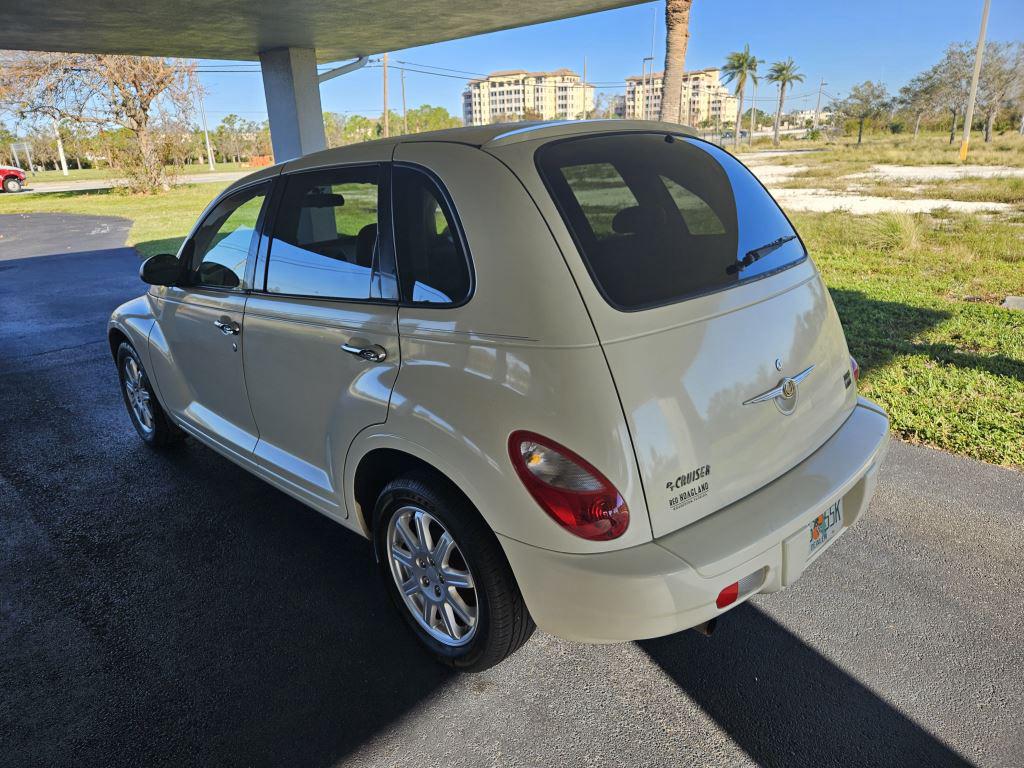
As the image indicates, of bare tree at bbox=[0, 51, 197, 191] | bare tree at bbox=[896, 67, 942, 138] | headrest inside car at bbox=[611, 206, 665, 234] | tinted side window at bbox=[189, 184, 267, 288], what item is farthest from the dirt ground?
bare tree at bbox=[896, 67, 942, 138]

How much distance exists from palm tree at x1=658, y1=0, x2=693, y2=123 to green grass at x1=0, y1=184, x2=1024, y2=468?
408 cm

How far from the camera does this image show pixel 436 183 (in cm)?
241

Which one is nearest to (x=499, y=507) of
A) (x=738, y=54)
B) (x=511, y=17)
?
(x=511, y=17)

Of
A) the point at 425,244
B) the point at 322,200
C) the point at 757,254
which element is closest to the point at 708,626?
the point at 757,254

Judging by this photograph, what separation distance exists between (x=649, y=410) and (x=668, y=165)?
1.23 meters

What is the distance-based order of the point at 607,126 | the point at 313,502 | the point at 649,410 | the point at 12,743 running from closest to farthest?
the point at 649,410 → the point at 12,743 → the point at 607,126 → the point at 313,502

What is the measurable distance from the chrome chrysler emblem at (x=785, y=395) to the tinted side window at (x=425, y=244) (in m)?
1.04

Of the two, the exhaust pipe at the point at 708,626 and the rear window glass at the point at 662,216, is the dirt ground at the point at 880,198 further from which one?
the exhaust pipe at the point at 708,626

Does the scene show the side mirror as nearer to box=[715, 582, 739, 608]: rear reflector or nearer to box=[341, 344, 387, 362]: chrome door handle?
box=[341, 344, 387, 362]: chrome door handle

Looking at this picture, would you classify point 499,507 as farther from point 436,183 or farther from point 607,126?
point 607,126

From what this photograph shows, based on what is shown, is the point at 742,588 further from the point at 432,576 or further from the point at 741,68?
the point at 741,68

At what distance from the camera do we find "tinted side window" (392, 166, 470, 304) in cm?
231

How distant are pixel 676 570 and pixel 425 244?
1.38 m

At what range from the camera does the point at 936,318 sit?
6.70 m
